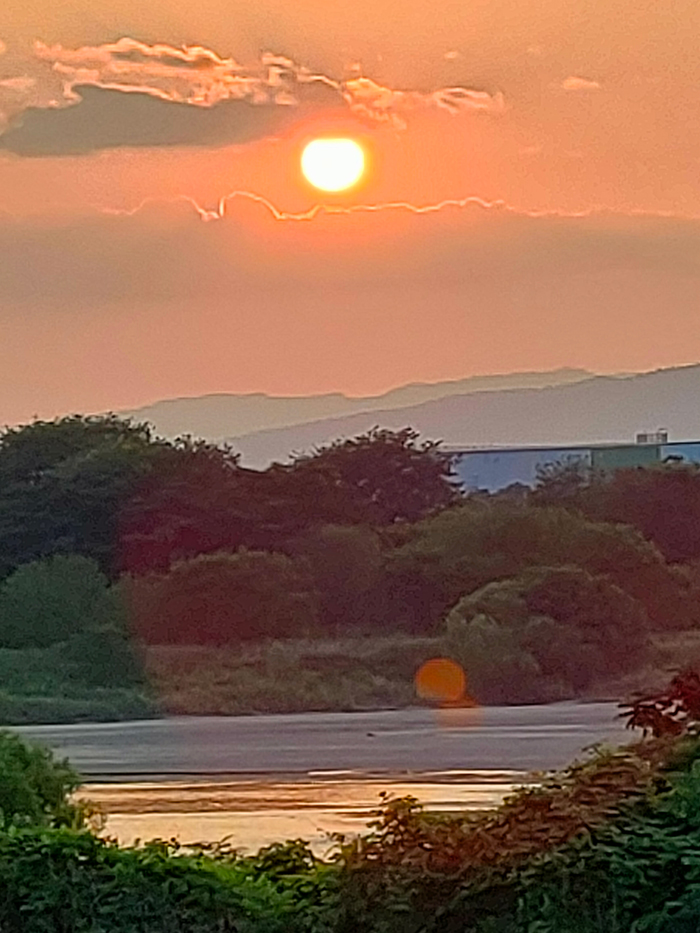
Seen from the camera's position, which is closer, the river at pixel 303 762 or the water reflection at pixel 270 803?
the water reflection at pixel 270 803

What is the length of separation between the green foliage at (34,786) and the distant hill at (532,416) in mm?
2684

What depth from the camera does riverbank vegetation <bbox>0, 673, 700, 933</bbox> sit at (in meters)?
4.20

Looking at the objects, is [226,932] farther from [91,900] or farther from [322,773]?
[322,773]

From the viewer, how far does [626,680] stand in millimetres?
7223

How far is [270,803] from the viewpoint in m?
6.15

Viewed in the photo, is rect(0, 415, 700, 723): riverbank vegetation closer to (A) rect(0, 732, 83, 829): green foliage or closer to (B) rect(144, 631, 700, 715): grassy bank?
(B) rect(144, 631, 700, 715): grassy bank

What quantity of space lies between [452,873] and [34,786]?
1.76m

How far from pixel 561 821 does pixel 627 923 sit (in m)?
0.34

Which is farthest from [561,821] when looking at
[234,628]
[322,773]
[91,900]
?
[234,628]

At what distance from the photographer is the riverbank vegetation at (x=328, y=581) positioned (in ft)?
25.4

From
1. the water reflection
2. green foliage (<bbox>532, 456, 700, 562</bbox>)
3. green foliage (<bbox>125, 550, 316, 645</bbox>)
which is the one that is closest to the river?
the water reflection

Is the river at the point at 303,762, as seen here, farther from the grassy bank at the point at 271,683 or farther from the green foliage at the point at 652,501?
the green foliage at the point at 652,501

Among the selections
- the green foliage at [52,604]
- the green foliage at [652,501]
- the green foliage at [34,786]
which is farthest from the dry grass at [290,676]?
the green foliage at [34,786]

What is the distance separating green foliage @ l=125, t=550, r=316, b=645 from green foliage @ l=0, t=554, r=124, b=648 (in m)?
0.21
